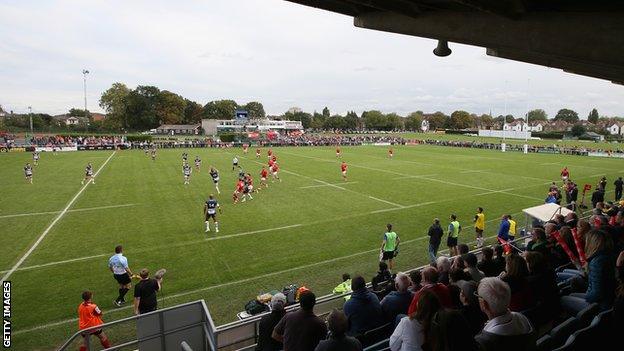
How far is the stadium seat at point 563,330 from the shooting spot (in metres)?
4.31

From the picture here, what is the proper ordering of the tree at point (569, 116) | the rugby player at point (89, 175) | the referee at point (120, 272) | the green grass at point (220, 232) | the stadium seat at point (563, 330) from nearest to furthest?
the stadium seat at point (563, 330)
the referee at point (120, 272)
the green grass at point (220, 232)
the rugby player at point (89, 175)
the tree at point (569, 116)

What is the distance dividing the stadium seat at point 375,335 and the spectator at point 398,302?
0.11m

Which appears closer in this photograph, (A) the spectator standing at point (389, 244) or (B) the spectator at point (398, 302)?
(B) the spectator at point (398, 302)

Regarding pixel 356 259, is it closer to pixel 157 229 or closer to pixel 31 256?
pixel 157 229

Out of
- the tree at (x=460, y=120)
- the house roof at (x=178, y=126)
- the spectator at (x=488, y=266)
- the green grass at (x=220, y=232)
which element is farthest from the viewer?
the tree at (x=460, y=120)

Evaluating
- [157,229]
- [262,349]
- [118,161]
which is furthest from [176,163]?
[262,349]

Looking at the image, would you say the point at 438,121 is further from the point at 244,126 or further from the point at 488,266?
the point at 488,266

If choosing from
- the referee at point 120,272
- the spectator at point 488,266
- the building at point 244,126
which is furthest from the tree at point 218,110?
the spectator at point 488,266

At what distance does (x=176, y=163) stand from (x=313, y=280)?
31718 mm

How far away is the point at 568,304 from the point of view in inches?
211

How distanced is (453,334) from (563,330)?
2.37 metres

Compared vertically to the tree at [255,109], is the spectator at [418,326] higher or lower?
lower

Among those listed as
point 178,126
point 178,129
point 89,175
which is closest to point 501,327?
point 89,175

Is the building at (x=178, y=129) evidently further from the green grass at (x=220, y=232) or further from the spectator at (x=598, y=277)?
the spectator at (x=598, y=277)
